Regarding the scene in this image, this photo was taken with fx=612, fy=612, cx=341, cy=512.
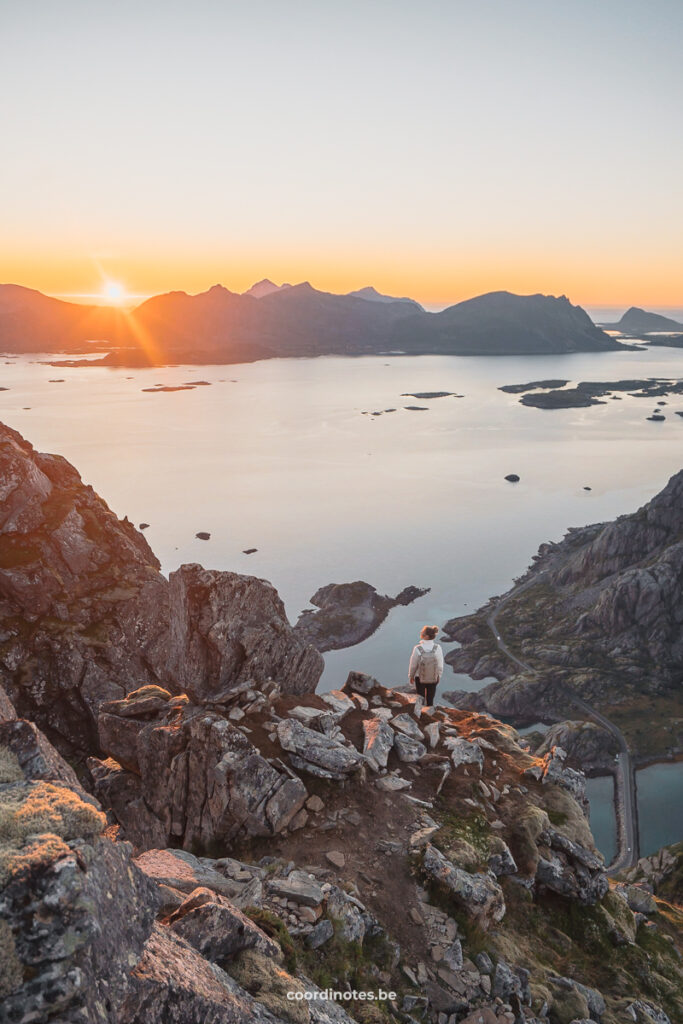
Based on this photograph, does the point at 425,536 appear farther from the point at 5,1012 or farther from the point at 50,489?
the point at 5,1012

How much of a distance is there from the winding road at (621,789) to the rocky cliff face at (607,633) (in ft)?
4.46

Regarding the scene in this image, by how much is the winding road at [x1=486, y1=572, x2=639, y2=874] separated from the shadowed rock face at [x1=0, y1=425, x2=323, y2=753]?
4570cm

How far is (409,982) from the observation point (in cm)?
1205

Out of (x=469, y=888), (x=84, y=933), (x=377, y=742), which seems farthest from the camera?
(x=377, y=742)

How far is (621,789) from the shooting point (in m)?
67.5

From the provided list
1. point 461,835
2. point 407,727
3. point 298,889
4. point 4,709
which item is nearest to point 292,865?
point 298,889

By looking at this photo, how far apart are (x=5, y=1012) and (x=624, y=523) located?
119800mm

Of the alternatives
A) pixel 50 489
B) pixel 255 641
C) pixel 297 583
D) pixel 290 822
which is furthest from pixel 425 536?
pixel 290 822

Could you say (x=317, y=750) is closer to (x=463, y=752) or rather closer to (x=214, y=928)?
(x=463, y=752)

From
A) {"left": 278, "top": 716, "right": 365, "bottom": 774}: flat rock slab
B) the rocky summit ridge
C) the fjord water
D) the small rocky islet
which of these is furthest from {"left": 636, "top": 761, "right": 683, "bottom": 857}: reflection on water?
{"left": 278, "top": 716, "right": 365, "bottom": 774}: flat rock slab

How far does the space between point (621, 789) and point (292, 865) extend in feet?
219

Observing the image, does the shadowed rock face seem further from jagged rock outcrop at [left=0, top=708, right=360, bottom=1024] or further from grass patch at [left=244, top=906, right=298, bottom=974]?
jagged rock outcrop at [left=0, top=708, right=360, bottom=1024]

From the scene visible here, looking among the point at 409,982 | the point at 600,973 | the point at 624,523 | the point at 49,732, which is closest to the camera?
the point at 409,982

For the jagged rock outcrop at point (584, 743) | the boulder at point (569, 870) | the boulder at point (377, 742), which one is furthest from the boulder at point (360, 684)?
the jagged rock outcrop at point (584, 743)
